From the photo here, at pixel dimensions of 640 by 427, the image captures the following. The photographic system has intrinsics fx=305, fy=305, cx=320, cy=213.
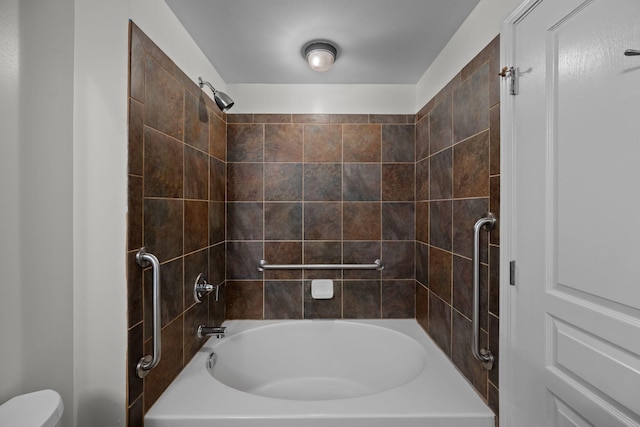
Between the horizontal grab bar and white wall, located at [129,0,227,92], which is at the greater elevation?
white wall, located at [129,0,227,92]

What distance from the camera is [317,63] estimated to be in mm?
1769

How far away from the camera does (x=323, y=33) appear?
5.33ft

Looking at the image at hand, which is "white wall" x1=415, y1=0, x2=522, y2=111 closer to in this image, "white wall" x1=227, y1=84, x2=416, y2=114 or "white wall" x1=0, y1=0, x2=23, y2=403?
"white wall" x1=227, y1=84, x2=416, y2=114

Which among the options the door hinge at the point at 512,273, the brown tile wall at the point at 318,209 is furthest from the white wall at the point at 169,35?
the door hinge at the point at 512,273

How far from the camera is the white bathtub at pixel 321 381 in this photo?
1.24 meters

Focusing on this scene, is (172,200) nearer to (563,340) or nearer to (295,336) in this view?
(295,336)

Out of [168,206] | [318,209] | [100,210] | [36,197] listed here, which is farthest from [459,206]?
[36,197]

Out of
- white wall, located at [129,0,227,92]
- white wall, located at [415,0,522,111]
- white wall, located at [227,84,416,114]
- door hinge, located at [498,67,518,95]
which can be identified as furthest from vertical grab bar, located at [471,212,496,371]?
white wall, located at [129,0,227,92]

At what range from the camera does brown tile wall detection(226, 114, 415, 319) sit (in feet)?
7.39

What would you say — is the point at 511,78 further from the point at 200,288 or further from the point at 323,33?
the point at 200,288

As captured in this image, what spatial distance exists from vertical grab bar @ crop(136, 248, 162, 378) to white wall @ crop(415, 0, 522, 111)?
5.33 feet

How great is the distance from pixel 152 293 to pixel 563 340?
1464 millimetres

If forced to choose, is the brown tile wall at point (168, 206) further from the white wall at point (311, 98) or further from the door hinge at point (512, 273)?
the door hinge at point (512, 273)

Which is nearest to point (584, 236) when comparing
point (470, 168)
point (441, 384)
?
point (470, 168)
